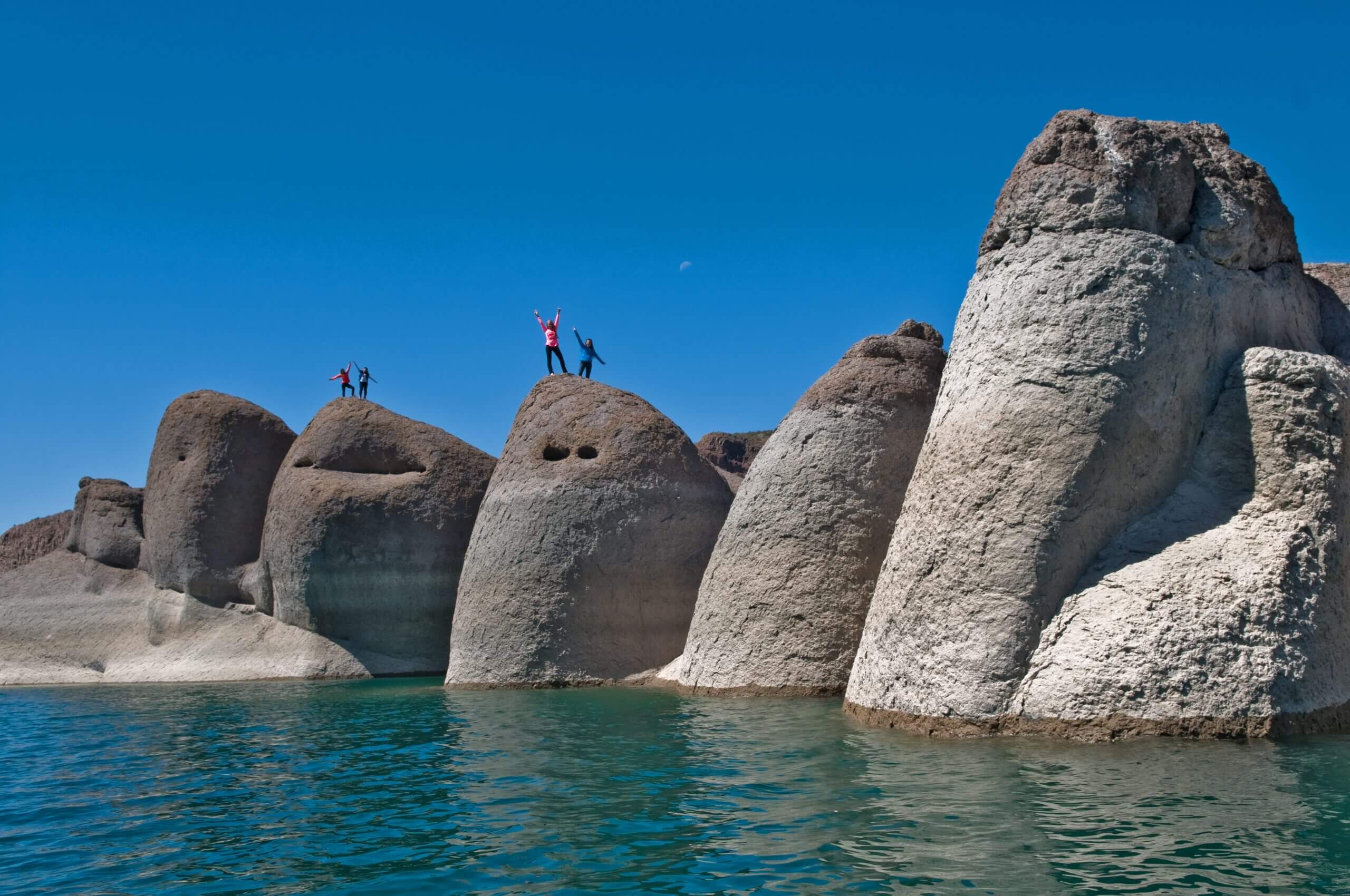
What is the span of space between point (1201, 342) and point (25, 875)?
24.5 ft

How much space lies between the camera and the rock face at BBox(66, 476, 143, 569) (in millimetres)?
22328

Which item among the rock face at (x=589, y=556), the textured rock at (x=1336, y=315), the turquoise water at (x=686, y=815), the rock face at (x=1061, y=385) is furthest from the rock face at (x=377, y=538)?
the textured rock at (x=1336, y=315)

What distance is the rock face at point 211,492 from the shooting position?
65.3ft

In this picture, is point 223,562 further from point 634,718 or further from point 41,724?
point 634,718

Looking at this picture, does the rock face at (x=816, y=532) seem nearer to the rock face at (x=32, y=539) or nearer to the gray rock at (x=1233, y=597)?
the gray rock at (x=1233, y=597)

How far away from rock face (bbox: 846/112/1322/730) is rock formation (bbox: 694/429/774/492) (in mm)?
22024

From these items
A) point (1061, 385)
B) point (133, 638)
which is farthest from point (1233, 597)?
point (133, 638)

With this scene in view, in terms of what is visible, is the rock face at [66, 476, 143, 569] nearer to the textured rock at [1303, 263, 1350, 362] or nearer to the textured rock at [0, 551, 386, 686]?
the textured rock at [0, 551, 386, 686]

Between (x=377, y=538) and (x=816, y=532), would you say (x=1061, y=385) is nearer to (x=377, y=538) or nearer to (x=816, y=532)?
(x=816, y=532)

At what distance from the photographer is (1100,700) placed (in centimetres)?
680

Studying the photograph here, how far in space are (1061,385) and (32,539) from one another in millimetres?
23926

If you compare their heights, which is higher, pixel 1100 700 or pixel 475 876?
pixel 1100 700

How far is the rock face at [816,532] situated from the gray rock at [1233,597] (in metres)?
3.89

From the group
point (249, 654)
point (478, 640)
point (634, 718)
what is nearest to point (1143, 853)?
point (634, 718)
